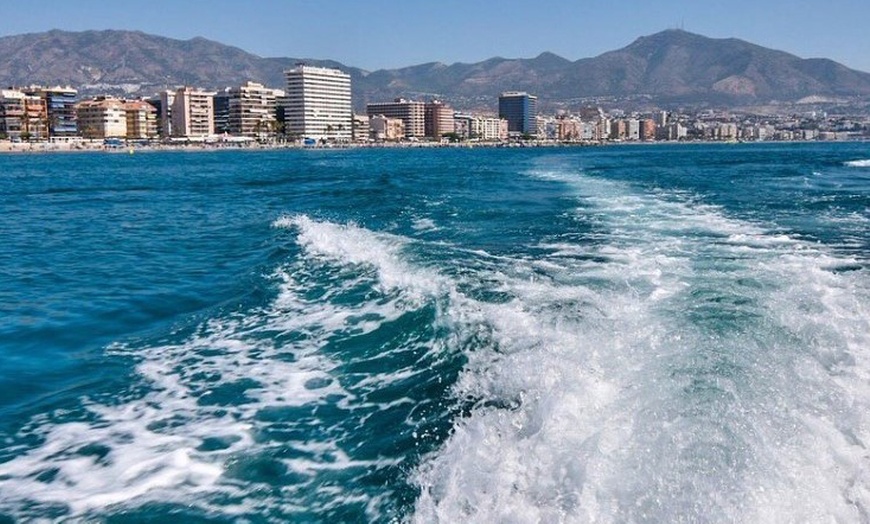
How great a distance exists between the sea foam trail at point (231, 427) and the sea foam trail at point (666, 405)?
0.84m

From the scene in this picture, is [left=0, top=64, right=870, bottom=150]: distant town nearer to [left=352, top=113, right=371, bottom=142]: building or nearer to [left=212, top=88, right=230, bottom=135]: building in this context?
[left=352, top=113, right=371, bottom=142]: building

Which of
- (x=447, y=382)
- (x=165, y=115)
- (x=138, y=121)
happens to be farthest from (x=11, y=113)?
(x=447, y=382)

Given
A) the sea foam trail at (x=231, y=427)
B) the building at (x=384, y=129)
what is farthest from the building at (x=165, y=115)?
the sea foam trail at (x=231, y=427)

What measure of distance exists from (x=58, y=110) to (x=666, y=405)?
467ft

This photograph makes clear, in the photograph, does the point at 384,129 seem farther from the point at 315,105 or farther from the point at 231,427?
the point at 231,427

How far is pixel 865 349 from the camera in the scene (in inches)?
292

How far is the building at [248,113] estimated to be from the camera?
15812 centimetres

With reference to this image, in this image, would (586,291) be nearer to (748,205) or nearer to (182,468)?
(182,468)

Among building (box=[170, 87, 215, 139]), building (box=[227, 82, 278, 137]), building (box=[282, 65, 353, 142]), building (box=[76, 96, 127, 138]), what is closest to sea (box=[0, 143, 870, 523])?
building (box=[76, 96, 127, 138])

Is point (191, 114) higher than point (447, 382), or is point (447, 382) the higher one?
point (191, 114)

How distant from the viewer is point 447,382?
7.02 meters

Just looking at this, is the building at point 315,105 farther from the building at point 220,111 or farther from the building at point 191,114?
Result: the building at point 191,114

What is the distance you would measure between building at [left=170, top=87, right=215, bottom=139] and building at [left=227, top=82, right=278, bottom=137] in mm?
5358

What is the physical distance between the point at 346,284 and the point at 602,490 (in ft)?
25.0
